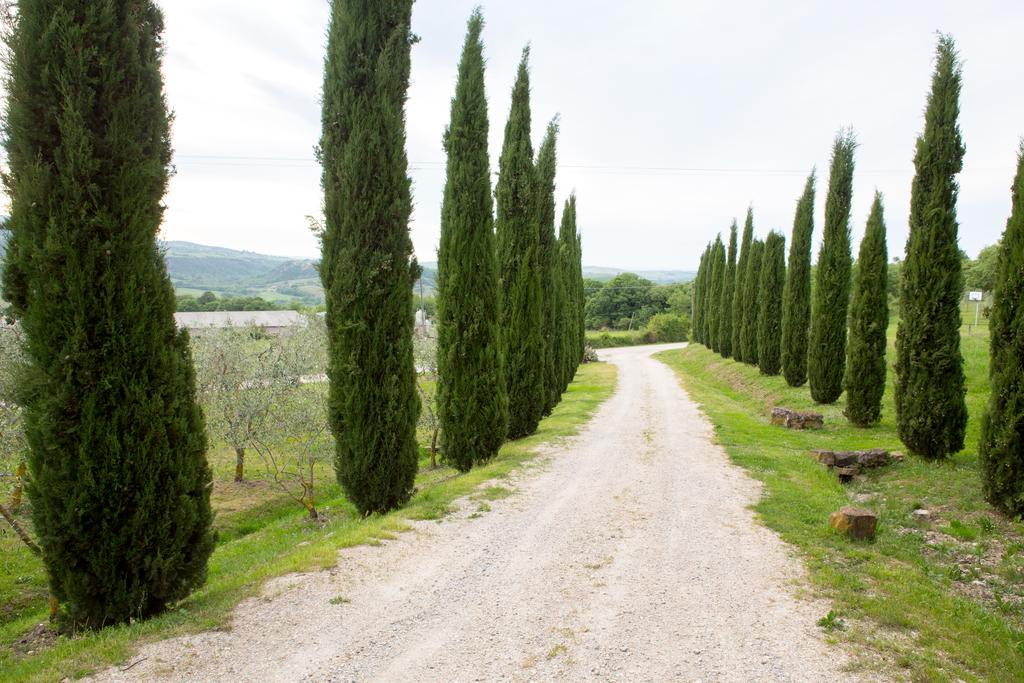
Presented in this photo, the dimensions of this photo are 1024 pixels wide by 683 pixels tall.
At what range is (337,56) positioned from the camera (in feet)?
26.0

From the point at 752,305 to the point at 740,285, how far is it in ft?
14.9

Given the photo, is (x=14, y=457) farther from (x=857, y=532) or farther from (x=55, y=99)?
(x=857, y=532)

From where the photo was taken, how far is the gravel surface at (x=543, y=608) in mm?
4066

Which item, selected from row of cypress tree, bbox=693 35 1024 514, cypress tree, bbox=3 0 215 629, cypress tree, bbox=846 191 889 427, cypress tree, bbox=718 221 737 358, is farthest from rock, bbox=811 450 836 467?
cypress tree, bbox=718 221 737 358

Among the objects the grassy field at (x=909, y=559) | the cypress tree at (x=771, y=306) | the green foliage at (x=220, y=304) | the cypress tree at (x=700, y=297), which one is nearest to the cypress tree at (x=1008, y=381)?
the grassy field at (x=909, y=559)

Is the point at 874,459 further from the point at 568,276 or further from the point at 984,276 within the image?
the point at 984,276

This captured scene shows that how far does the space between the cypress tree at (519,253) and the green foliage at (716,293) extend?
27.2 metres

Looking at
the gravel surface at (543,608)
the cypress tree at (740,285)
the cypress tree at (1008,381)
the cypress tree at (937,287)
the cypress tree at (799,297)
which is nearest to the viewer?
the gravel surface at (543,608)

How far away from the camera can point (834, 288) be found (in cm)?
1805

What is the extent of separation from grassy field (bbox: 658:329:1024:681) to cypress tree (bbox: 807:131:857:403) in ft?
14.8

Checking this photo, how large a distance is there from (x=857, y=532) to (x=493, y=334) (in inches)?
258

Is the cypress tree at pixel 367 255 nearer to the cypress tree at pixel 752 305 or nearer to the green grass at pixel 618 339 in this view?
the cypress tree at pixel 752 305

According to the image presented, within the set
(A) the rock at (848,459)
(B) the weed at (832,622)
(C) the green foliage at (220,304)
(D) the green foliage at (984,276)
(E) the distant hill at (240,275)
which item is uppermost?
(E) the distant hill at (240,275)

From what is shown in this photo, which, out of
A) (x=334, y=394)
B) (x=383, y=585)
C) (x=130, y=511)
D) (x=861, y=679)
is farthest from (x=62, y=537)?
(x=861, y=679)
